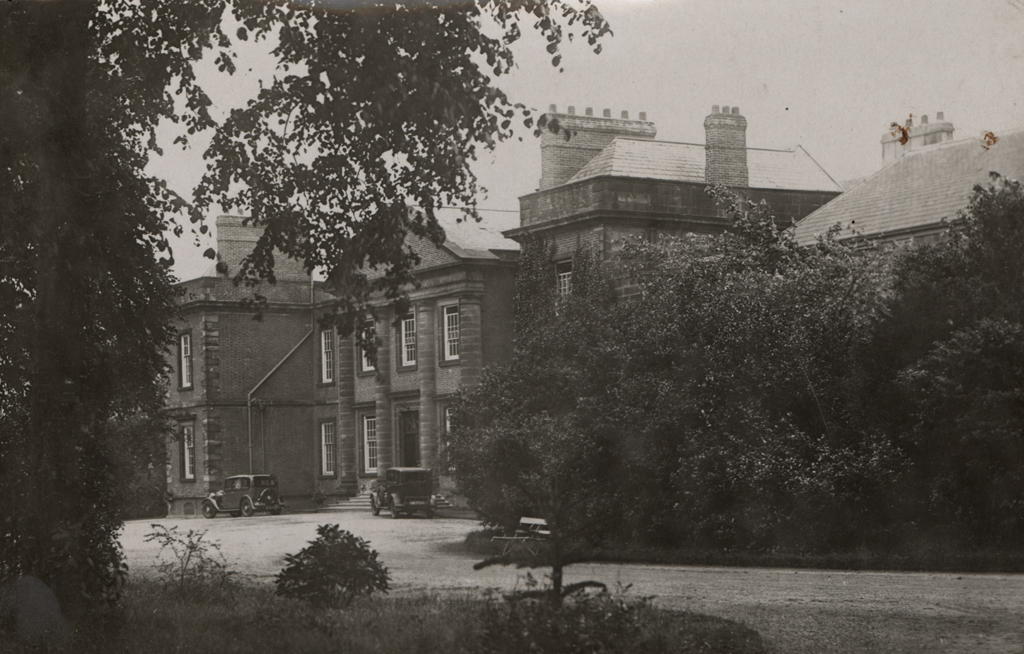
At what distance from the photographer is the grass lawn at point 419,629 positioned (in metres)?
8.77

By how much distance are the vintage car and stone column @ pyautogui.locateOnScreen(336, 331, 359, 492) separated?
14.8 feet

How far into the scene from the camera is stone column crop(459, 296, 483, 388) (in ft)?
121

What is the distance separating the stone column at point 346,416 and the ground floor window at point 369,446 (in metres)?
0.26

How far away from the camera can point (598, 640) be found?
Answer: 28.6 feet

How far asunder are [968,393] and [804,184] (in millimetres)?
19789

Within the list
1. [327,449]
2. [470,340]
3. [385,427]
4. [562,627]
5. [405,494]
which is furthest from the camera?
[327,449]

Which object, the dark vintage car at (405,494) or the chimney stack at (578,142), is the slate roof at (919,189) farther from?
the dark vintage car at (405,494)

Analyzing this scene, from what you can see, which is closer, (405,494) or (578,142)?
(405,494)

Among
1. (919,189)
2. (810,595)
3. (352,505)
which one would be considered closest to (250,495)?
(352,505)

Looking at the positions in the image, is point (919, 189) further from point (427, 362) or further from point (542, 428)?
point (427, 362)

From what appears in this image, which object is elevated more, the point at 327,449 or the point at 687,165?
the point at 687,165

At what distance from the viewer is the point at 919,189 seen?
28.1m

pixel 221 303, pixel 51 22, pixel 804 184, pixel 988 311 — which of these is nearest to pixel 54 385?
pixel 51 22

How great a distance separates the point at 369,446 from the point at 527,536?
24328mm
